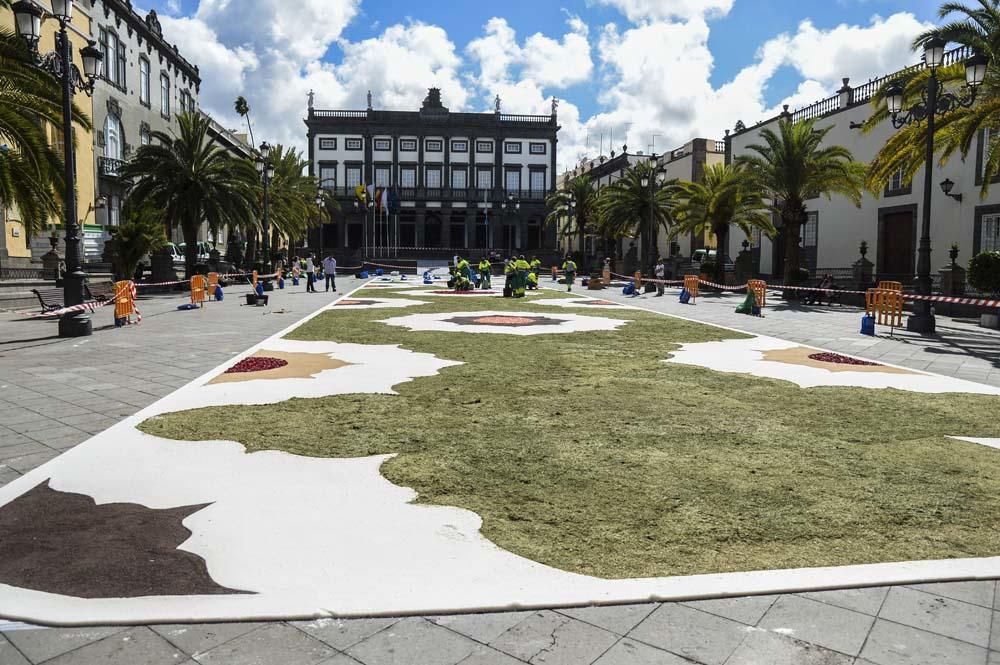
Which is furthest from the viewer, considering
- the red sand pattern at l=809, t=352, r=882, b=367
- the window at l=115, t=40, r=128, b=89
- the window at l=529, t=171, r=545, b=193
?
the window at l=529, t=171, r=545, b=193

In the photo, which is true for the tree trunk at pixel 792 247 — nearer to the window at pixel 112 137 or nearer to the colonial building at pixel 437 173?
the window at pixel 112 137

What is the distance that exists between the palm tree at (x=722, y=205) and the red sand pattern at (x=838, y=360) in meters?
21.4

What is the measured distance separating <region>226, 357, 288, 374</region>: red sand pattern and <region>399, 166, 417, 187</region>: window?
7460cm

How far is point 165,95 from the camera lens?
5053cm

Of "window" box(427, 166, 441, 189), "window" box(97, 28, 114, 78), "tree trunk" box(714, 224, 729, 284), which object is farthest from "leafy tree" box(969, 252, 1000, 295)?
"window" box(427, 166, 441, 189)

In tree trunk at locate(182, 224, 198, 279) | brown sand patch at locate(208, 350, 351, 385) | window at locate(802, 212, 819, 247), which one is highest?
window at locate(802, 212, 819, 247)

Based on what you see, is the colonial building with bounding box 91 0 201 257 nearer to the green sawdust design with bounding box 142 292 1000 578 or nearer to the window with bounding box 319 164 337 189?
the window with bounding box 319 164 337 189

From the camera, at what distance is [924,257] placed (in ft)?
55.3

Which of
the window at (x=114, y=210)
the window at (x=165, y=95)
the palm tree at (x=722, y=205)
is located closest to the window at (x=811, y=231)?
the palm tree at (x=722, y=205)

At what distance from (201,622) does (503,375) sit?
6647mm

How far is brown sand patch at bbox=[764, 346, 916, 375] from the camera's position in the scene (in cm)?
1048

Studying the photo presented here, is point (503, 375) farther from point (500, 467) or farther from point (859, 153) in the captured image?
point (859, 153)

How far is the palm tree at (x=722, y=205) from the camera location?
110 feet

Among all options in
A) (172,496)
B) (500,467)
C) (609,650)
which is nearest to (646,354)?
(500,467)
